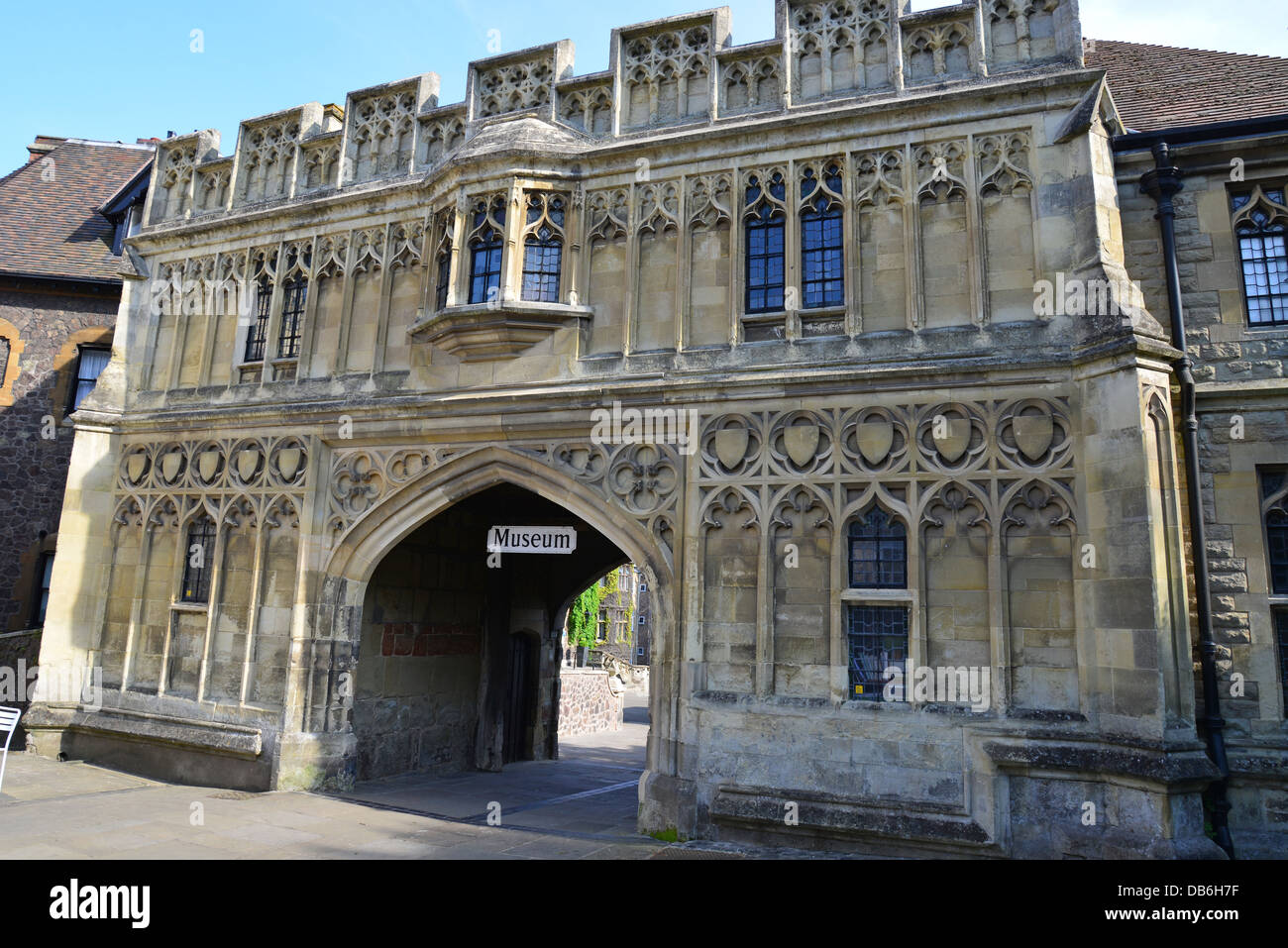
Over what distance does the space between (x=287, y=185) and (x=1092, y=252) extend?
10670 mm

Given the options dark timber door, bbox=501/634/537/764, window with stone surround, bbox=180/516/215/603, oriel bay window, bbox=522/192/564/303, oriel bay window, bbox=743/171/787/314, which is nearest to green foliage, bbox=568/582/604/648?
dark timber door, bbox=501/634/537/764

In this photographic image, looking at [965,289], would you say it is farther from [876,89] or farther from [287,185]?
A: [287,185]

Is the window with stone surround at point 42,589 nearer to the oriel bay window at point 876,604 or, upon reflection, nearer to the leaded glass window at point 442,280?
the leaded glass window at point 442,280

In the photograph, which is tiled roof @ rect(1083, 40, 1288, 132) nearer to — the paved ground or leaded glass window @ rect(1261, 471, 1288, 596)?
leaded glass window @ rect(1261, 471, 1288, 596)

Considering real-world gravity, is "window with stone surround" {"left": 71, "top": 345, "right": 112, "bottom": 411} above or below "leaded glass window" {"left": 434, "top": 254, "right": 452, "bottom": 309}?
above

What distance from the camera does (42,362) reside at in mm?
16922

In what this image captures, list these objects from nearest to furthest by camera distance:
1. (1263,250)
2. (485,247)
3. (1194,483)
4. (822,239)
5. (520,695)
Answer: (1194,483), (1263,250), (822,239), (485,247), (520,695)

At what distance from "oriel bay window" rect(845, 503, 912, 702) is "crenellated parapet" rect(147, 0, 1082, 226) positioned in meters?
4.72

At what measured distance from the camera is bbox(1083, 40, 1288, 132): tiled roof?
30.9 ft

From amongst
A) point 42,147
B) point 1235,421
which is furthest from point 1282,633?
point 42,147

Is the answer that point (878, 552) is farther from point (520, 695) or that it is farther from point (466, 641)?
point (520, 695)

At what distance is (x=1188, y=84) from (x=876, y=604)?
25.7ft

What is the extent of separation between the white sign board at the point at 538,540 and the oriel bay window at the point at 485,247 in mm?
3036

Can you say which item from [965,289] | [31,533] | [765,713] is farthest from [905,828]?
[31,533]
